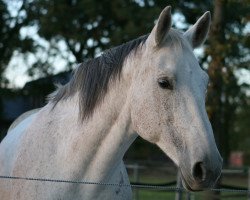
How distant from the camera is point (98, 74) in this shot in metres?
3.55

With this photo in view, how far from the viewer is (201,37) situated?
3.43m

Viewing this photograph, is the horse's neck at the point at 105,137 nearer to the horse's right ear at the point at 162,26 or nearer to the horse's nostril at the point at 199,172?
the horse's right ear at the point at 162,26

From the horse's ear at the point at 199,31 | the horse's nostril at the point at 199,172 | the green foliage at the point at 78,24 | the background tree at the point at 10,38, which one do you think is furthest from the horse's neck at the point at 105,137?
the background tree at the point at 10,38

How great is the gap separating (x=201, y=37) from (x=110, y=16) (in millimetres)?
17760

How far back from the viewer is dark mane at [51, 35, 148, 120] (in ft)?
11.3

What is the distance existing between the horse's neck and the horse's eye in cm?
35

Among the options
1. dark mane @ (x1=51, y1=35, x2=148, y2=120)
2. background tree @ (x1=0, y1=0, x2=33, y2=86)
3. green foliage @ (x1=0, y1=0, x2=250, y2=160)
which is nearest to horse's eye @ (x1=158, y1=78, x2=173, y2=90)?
dark mane @ (x1=51, y1=35, x2=148, y2=120)

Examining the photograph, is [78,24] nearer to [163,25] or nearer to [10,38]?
[10,38]

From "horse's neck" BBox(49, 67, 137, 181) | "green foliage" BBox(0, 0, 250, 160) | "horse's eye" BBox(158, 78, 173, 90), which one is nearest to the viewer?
"horse's eye" BBox(158, 78, 173, 90)

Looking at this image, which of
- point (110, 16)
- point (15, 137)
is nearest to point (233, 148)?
point (110, 16)

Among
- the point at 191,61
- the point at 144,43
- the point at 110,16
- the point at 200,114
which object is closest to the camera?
the point at 200,114

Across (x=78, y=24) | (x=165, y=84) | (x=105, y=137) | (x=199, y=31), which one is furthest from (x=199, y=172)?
(x=78, y=24)

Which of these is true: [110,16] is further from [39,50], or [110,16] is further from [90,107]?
[90,107]

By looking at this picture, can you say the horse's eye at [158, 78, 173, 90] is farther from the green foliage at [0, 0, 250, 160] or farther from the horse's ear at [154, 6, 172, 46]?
the green foliage at [0, 0, 250, 160]
